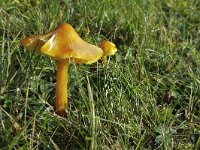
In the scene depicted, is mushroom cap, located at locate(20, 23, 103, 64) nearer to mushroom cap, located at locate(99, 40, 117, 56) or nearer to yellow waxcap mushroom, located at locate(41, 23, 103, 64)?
yellow waxcap mushroom, located at locate(41, 23, 103, 64)

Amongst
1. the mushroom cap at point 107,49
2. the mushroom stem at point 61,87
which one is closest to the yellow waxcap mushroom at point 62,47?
the mushroom stem at point 61,87

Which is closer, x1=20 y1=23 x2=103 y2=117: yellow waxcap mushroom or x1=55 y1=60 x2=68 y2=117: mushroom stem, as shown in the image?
x1=20 y1=23 x2=103 y2=117: yellow waxcap mushroom

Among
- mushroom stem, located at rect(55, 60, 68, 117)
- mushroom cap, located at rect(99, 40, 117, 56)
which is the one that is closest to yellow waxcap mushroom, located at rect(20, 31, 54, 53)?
mushroom stem, located at rect(55, 60, 68, 117)

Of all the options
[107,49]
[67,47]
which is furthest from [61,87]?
[107,49]

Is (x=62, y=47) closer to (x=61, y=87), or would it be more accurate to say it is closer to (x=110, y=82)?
(x=61, y=87)

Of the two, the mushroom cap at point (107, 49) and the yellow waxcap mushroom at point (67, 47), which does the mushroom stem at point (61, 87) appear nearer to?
the yellow waxcap mushroom at point (67, 47)

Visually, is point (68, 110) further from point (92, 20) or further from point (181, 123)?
point (92, 20)
